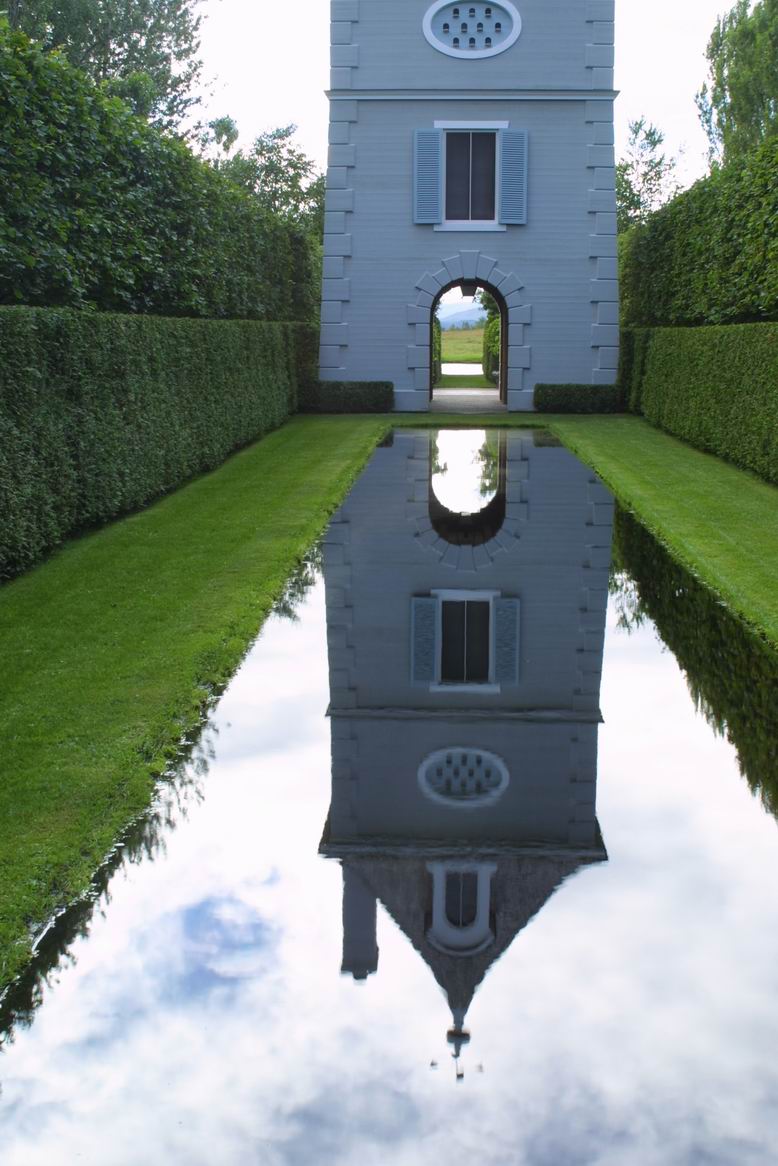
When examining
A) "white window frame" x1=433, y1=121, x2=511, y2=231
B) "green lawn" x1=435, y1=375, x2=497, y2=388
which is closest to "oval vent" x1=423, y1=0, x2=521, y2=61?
"white window frame" x1=433, y1=121, x2=511, y2=231

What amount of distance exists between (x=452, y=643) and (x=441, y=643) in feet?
0.24

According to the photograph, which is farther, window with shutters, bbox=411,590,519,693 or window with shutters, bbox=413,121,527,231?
window with shutters, bbox=413,121,527,231

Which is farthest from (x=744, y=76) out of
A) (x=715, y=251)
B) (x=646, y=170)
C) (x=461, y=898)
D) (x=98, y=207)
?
(x=461, y=898)

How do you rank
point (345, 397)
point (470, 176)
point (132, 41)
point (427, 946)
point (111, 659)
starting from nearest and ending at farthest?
point (427, 946)
point (111, 659)
point (470, 176)
point (345, 397)
point (132, 41)

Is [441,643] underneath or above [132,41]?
underneath

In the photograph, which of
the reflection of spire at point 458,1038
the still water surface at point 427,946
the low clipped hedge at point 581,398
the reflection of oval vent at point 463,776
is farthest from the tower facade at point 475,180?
the reflection of spire at point 458,1038

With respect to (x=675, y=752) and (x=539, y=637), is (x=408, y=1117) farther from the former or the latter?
(x=539, y=637)

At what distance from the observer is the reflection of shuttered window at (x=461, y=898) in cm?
422

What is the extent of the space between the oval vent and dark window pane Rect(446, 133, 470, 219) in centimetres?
181

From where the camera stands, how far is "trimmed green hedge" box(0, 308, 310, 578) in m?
9.97

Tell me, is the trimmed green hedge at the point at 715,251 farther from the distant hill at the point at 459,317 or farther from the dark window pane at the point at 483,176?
the distant hill at the point at 459,317

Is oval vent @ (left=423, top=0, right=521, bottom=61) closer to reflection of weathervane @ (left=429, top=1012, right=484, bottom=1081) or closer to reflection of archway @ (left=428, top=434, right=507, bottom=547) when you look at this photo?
reflection of archway @ (left=428, top=434, right=507, bottom=547)

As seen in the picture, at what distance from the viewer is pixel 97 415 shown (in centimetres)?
1202

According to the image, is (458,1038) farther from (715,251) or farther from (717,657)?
(715,251)
